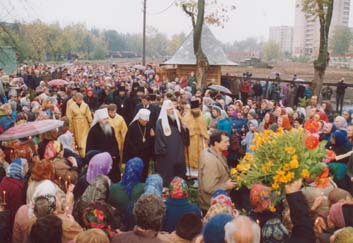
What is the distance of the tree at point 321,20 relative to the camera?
1516 centimetres

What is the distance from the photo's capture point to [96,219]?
3.98m

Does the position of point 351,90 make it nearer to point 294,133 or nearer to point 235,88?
point 235,88

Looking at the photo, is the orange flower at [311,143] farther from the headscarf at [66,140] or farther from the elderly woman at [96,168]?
the headscarf at [66,140]

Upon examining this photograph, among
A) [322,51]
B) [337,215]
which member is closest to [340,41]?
[322,51]

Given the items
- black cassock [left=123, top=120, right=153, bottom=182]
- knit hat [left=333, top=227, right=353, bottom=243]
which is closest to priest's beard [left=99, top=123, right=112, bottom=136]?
black cassock [left=123, top=120, right=153, bottom=182]

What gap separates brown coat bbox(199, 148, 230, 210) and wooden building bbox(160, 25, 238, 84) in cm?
1885

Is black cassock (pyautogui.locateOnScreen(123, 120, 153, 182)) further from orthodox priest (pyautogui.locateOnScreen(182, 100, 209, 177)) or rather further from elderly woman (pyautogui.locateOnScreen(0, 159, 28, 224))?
elderly woman (pyautogui.locateOnScreen(0, 159, 28, 224))

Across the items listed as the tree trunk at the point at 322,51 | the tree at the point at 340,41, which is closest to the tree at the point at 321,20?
the tree trunk at the point at 322,51

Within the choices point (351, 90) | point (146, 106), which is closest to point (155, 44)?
point (351, 90)

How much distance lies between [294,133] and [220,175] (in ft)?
6.11

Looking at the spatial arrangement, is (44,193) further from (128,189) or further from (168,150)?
(168,150)

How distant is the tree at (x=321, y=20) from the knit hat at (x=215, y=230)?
1295cm

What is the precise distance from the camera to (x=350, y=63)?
3361 inches

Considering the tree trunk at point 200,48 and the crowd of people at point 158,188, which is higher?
the tree trunk at point 200,48
